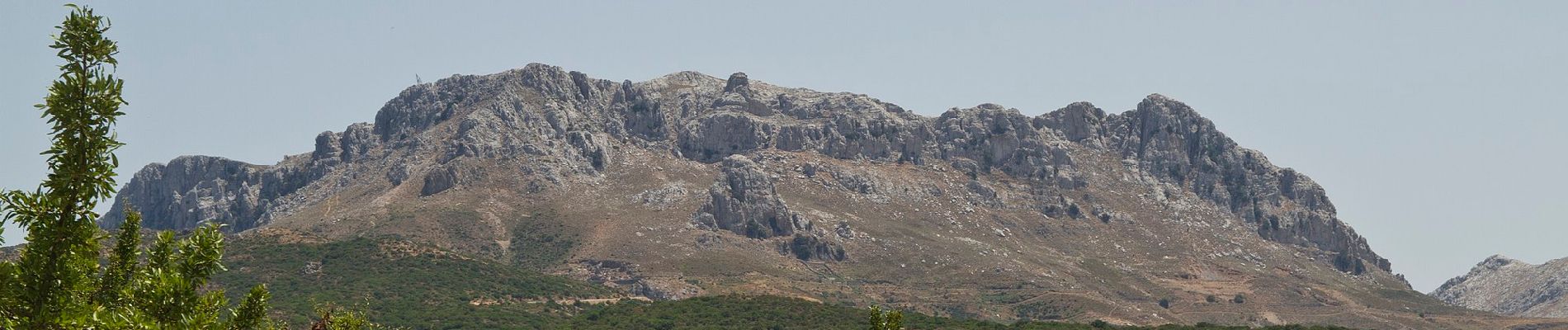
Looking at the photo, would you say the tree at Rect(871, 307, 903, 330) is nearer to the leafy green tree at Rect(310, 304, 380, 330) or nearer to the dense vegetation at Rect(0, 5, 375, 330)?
the leafy green tree at Rect(310, 304, 380, 330)

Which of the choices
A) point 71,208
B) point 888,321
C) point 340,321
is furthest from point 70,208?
point 888,321

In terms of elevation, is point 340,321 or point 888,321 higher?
point 888,321

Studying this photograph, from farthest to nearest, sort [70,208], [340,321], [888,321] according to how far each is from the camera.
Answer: [340,321] → [888,321] → [70,208]

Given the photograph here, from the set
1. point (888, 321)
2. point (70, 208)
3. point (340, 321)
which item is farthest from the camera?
point (340, 321)

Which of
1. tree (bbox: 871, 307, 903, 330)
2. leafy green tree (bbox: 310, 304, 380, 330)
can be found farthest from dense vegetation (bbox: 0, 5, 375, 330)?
tree (bbox: 871, 307, 903, 330)

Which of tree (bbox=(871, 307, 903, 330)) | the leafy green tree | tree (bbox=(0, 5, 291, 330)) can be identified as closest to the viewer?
tree (bbox=(0, 5, 291, 330))

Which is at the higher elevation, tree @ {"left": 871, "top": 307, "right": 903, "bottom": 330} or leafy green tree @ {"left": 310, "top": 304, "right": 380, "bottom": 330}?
tree @ {"left": 871, "top": 307, "right": 903, "bottom": 330}

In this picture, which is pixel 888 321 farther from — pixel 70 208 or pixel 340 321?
pixel 70 208

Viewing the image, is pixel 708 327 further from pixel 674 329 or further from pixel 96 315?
pixel 96 315

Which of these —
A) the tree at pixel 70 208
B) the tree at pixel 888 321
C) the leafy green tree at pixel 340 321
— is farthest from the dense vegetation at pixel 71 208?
the tree at pixel 888 321

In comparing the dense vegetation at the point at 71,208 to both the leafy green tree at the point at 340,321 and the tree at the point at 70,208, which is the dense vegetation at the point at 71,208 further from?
the leafy green tree at the point at 340,321

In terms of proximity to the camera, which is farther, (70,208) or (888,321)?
(888,321)

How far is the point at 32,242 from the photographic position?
2708cm

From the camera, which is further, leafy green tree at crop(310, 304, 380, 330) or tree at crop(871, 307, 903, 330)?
tree at crop(871, 307, 903, 330)
